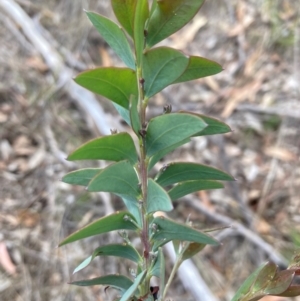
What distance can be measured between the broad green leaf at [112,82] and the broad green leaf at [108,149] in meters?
0.04

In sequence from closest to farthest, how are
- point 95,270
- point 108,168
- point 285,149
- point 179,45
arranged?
point 108,168, point 95,270, point 285,149, point 179,45

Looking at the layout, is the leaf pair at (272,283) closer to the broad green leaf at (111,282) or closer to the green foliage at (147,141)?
the green foliage at (147,141)

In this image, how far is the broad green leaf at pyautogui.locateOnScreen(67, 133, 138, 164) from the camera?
416 mm

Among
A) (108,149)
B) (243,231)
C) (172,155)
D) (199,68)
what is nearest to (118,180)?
(108,149)

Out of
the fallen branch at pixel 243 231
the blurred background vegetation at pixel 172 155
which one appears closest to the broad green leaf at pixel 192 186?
the blurred background vegetation at pixel 172 155

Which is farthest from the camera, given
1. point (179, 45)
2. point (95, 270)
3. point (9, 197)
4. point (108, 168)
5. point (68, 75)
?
point (179, 45)

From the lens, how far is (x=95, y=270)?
1.79m

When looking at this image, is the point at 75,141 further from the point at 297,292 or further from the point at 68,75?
the point at 297,292

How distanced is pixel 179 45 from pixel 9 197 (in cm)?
129

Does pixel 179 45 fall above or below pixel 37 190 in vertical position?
above

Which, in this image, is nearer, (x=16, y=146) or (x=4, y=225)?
(x=4, y=225)

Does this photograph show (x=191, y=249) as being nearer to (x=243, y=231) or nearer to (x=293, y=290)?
(x=293, y=290)

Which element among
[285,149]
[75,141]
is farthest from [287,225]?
[75,141]

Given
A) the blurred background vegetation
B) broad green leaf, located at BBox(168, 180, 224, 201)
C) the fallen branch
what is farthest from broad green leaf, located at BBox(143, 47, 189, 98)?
the fallen branch
